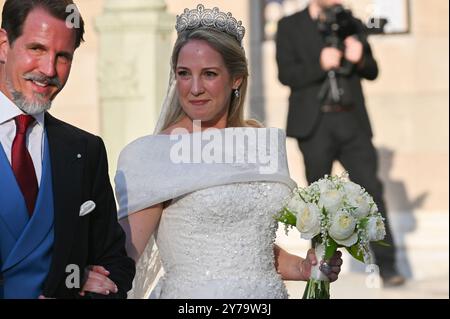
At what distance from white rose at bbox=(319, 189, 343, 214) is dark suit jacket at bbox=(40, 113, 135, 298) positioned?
2.73 ft

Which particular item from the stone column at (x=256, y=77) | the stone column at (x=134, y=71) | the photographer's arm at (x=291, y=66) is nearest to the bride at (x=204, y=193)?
the photographer's arm at (x=291, y=66)

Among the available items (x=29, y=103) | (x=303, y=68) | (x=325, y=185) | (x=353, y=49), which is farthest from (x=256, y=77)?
(x=29, y=103)

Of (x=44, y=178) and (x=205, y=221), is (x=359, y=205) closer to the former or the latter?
(x=205, y=221)

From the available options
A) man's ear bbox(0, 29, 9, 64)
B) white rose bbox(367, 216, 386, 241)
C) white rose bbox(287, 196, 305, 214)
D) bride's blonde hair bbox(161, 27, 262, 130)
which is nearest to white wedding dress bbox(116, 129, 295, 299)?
bride's blonde hair bbox(161, 27, 262, 130)

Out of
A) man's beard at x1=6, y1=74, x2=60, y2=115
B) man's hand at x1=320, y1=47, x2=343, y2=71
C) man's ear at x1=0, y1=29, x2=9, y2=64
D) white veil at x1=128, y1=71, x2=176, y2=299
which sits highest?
man's ear at x1=0, y1=29, x2=9, y2=64

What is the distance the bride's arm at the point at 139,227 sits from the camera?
4.71 meters

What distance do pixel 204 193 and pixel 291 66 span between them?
4080mm

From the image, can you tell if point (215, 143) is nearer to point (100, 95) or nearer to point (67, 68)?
point (67, 68)

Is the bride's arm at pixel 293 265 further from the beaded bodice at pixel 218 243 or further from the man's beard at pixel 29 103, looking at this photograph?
the man's beard at pixel 29 103

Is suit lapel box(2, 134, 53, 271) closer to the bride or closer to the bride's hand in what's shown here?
the bride

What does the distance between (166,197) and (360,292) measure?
173 inches

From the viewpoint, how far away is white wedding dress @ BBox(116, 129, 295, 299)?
480 cm

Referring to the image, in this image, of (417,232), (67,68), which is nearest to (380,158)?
(417,232)

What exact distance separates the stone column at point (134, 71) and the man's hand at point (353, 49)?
1.54 meters
